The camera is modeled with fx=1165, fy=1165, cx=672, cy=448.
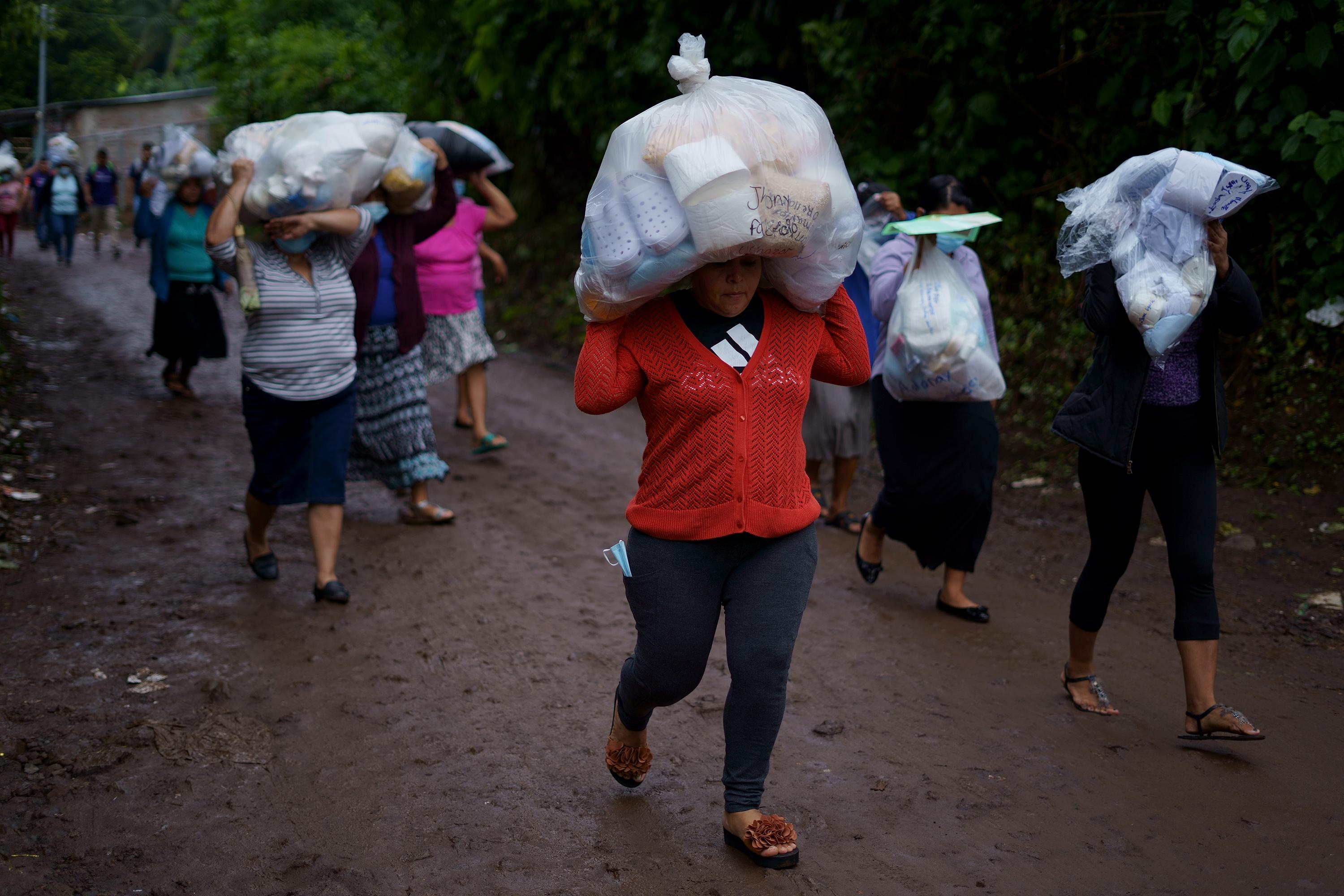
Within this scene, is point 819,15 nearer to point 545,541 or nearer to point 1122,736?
point 545,541

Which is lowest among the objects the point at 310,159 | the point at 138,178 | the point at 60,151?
the point at 138,178

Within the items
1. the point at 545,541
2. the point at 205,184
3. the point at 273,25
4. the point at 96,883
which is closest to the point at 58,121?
the point at 273,25

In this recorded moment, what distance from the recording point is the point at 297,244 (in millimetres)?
5273

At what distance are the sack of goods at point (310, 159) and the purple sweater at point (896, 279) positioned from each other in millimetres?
2387

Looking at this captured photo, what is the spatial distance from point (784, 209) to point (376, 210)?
3531 mm

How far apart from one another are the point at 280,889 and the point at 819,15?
33.4 ft

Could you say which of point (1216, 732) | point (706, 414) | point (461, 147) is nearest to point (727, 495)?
point (706, 414)

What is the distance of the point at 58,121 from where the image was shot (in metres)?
41.2

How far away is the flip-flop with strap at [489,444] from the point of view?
843 cm

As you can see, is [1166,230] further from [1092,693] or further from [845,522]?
[845,522]

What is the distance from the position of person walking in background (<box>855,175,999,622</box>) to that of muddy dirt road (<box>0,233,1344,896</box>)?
34 cm

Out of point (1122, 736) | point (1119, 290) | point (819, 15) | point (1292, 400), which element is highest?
point (819, 15)

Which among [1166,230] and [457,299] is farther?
[457,299]

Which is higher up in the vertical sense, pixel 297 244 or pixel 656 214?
pixel 656 214
